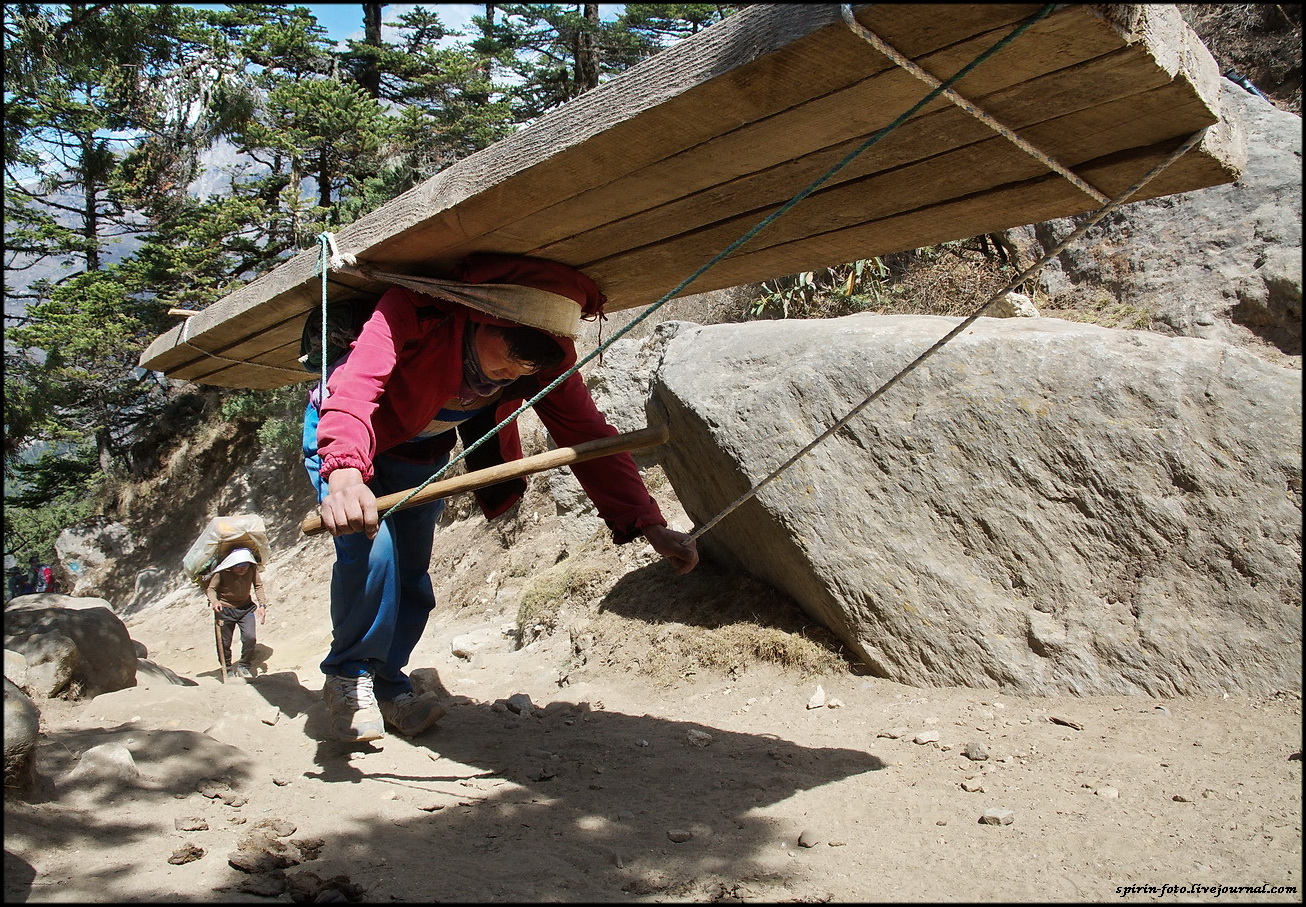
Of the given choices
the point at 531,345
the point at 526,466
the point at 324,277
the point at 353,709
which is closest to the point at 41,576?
the point at 353,709

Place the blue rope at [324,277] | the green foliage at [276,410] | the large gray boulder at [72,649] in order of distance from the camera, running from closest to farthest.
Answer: the blue rope at [324,277]
the large gray boulder at [72,649]
the green foliage at [276,410]

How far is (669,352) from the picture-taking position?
175 inches

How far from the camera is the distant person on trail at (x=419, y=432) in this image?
7.93 feet

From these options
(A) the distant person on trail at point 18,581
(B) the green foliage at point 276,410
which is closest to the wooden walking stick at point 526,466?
(B) the green foliage at point 276,410

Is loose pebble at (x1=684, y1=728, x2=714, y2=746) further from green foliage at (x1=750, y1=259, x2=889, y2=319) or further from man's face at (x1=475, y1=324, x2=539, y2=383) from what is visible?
green foliage at (x1=750, y1=259, x2=889, y2=319)

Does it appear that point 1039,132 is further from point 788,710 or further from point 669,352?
point 669,352

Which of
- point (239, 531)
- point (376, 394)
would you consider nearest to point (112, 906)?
point (376, 394)

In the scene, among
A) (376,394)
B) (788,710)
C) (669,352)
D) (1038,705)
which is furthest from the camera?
(669,352)

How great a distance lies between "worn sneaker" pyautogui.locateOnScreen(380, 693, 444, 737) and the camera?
3.20 m

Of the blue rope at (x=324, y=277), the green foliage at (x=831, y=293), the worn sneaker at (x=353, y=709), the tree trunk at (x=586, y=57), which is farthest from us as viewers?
the tree trunk at (x=586, y=57)

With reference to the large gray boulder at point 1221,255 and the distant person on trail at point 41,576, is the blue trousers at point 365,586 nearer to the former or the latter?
the large gray boulder at point 1221,255

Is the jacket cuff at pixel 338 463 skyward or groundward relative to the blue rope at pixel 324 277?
groundward

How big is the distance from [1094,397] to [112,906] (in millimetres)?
3318

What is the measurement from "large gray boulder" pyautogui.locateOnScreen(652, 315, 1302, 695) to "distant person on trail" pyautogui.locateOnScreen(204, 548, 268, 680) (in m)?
3.87
